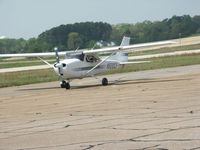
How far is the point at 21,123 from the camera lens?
15.2 m

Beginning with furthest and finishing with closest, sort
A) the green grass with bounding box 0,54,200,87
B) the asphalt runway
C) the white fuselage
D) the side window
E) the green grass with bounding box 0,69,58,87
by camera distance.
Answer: the green grass with bounding box 0,54,200,87 < the green grass with bounding box 0,69,58,87 < the side window < the white fuselage < the asphalt runway

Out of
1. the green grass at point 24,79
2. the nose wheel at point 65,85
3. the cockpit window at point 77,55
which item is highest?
the cockpit window at point 77,55

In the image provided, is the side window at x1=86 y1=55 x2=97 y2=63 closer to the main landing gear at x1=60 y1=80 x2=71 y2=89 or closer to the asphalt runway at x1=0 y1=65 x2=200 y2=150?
the main landing gear at x1=60 y1=80 x2=71 y2=89

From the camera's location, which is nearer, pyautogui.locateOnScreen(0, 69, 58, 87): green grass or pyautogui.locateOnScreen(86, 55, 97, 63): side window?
Result: pyautogui.locateOnScreen(86, 55, 97, 63): side window

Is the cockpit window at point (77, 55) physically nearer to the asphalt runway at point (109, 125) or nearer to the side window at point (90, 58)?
the side window at point (90, 58)

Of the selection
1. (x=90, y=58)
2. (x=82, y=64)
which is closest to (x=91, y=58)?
(x=90, y=58)

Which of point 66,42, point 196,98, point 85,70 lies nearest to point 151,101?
point 196,98

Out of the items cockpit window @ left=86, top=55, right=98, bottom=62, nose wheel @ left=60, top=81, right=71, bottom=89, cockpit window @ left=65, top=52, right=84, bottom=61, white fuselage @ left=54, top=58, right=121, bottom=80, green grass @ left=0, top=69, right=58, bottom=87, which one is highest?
cockpit window @ left=65, top=52, right=84, bottom=61

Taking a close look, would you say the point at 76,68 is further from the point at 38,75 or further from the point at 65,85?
the point at 38,75

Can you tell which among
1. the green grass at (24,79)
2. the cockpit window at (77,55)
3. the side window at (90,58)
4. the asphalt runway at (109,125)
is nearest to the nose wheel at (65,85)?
the cockpit window at (77,55)

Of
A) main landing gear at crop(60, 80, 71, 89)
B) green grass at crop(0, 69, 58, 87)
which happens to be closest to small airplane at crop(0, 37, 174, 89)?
main landing gear at crop(60, 80, 71, 89)

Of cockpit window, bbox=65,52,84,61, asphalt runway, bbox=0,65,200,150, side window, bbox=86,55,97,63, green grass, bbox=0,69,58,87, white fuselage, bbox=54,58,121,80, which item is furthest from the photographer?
green grass, bbox=0,69,58,87

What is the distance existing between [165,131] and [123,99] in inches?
364

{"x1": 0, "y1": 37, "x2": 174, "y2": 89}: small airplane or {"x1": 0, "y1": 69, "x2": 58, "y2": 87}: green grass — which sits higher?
{"x1": 0, "y1": 37, "x2": 174, "y2": 89}: small airplane
